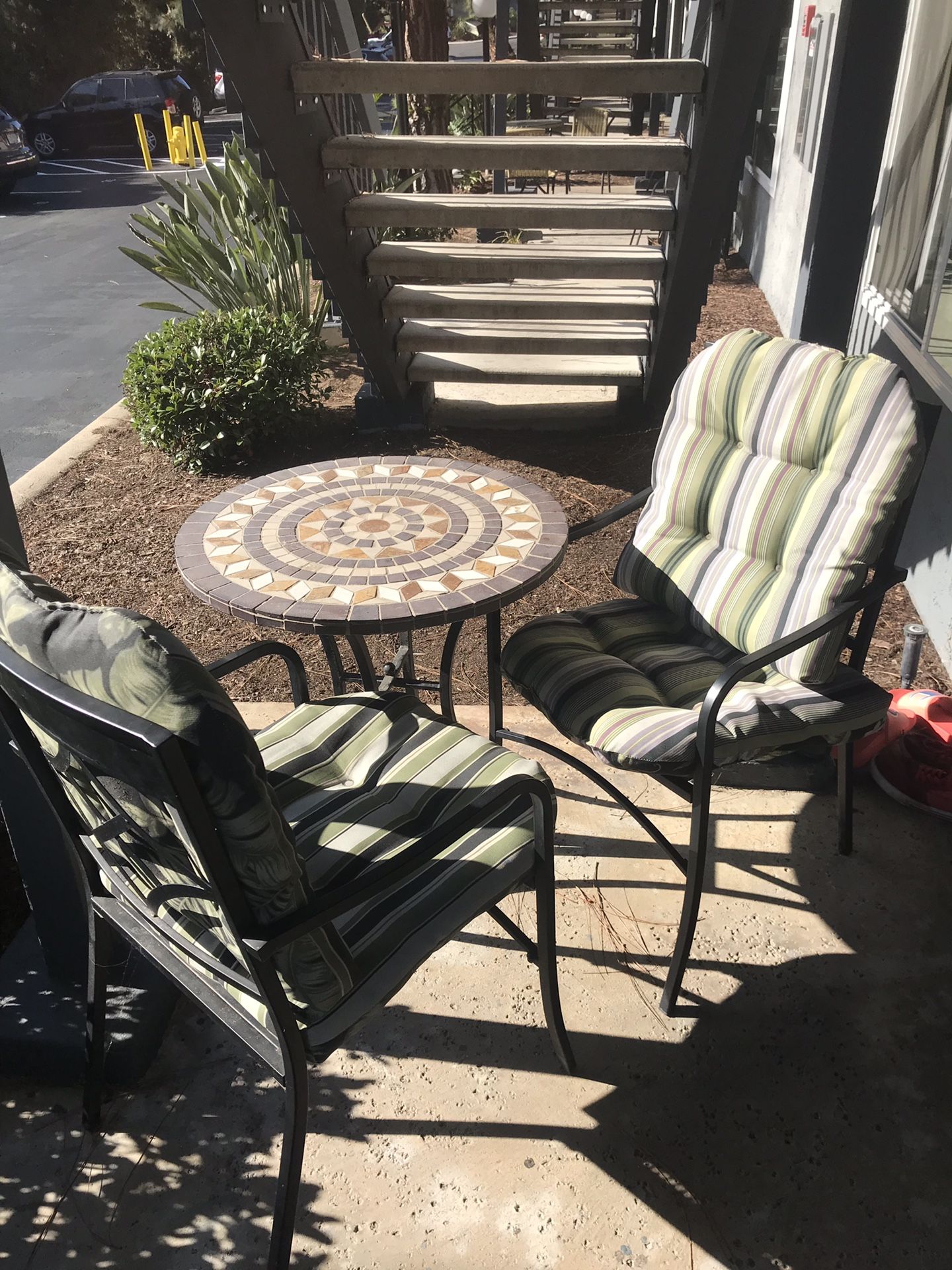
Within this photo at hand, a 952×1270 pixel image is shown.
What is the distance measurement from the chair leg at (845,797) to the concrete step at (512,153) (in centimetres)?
A: 260

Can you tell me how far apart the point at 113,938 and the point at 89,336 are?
7.12m

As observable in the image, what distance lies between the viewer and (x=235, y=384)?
5.25 metres

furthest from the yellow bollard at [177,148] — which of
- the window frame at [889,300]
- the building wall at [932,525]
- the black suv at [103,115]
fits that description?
the black suv at [103,115]

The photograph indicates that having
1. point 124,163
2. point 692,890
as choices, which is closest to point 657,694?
point 692,890

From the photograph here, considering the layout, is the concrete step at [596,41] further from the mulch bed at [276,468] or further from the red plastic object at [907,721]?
the red plastic object at [907,721]

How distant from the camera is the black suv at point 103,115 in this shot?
69.4 feet

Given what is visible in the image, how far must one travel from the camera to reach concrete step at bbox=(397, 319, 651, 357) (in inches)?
215

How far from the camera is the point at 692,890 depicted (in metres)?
2.19

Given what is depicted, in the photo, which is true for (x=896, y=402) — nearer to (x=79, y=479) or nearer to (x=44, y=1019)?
(x=44, y=1019)

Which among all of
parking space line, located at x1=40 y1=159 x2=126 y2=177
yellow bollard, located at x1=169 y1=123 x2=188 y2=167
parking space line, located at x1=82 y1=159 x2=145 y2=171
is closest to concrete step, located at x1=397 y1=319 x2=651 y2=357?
yellow bollard, located at x1=169 y1=123 x2=188 y2=167

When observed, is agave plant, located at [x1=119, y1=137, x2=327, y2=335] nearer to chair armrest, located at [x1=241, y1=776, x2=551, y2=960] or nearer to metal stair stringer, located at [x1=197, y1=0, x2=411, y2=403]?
metal stair stringer, located at [x1=197, y1=0, x2=411, y2=403]

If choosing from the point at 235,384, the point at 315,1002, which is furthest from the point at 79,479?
the point at 315,1002

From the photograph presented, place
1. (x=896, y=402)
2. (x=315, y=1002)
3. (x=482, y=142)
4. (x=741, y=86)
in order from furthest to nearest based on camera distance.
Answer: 1. (x=482, y=142)
2. (x=741, y=86)
3. (x=896, y=402)
4. (x=315, y=1002)

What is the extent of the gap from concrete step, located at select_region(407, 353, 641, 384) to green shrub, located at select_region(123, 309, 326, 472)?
67cm
